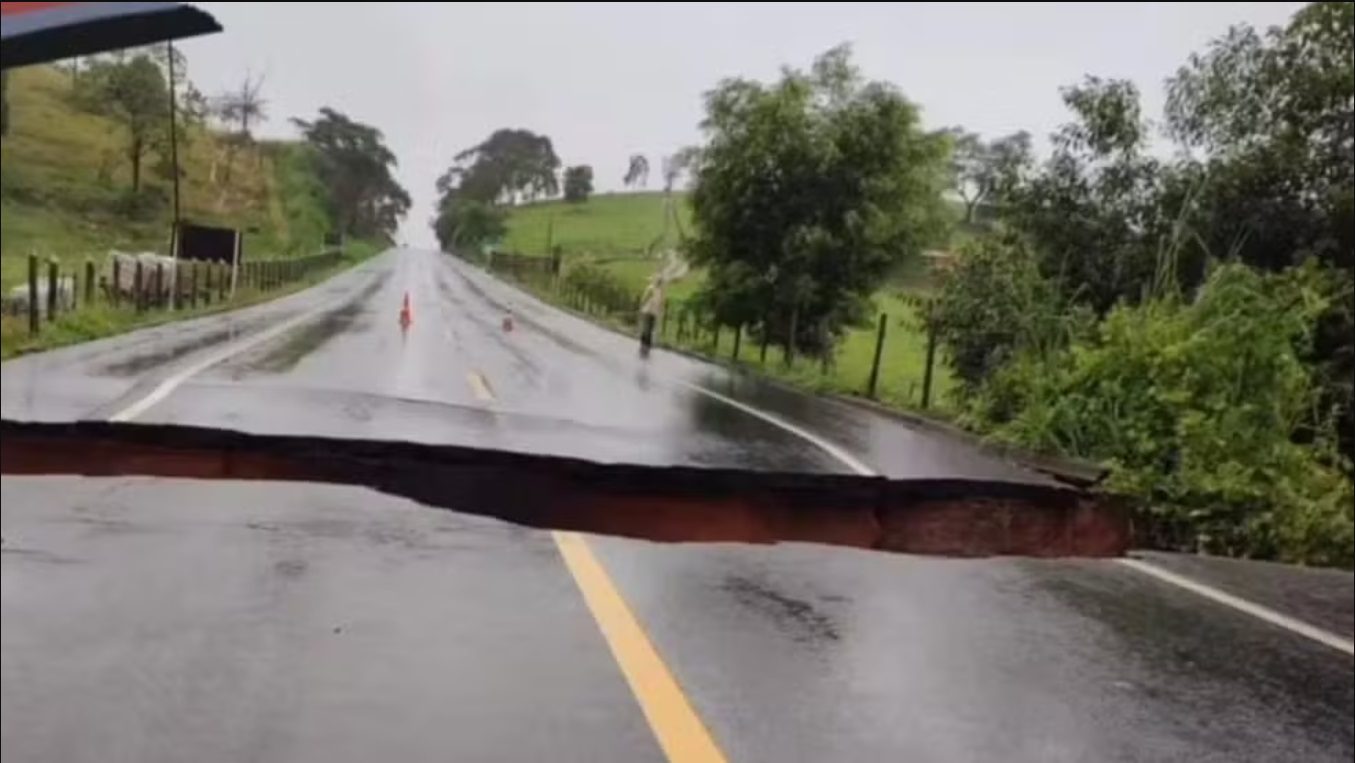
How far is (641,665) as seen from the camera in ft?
10.3

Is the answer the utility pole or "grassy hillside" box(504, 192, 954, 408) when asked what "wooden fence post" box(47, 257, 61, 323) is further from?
"grassy hillside" box(504, 192, 954, 408)

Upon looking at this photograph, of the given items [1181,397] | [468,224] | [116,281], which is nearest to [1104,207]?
[1181,397]

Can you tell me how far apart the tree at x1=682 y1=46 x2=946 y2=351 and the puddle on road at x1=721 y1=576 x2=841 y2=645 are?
3.35 ft

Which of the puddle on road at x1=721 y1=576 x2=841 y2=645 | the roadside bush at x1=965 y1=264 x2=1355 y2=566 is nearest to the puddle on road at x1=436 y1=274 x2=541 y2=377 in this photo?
the puddle on road at x1=721 y1=576 x2=841 y2=645

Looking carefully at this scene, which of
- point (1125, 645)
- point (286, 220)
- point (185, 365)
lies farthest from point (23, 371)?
point (1125, 645)

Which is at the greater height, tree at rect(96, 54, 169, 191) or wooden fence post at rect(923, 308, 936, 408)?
tree at rect(96, 54, 169, 191)

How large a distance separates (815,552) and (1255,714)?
43.8 inches

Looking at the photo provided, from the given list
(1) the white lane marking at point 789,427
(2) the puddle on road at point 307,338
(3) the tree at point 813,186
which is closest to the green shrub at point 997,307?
(3) the tree at point 813,186

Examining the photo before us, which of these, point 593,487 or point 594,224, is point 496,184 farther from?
point 593,487

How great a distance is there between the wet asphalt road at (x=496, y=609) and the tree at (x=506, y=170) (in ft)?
0.62

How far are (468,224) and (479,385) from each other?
62cm

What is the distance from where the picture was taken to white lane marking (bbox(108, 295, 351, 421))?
309cm

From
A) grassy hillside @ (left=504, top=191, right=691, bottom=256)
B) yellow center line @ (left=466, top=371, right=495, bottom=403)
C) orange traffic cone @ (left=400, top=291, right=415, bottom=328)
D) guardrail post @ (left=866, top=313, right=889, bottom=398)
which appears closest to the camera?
grassy hillside @ (left=504, top=191, right=691, bottom=256)

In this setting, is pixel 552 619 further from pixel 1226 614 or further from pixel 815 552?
pixel 1226 614
